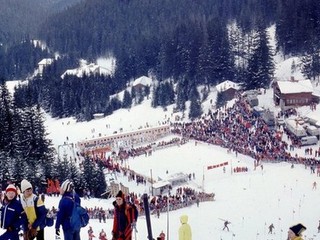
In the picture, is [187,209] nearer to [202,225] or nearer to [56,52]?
[202,225]

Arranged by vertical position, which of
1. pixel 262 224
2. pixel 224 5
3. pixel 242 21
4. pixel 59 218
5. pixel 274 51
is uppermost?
pixel 224 5

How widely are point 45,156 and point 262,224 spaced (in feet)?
73.7

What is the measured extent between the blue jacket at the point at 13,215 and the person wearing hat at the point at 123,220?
5.44ft

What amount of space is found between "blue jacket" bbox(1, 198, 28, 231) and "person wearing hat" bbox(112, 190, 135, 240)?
5.44ft

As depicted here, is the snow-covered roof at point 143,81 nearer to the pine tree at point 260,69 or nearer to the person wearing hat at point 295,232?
the pine tree at point 260,69

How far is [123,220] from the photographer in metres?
8.46

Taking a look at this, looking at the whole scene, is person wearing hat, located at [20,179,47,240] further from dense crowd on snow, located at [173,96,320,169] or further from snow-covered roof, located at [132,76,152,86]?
snow-covered roof, located at [132,76,152,86]

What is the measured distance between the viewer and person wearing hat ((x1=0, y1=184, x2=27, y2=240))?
8.02 meters

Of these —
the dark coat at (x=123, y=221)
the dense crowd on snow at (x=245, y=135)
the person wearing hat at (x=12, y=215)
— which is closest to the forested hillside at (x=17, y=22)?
the dense crowd on snow at (x=245, y=135)

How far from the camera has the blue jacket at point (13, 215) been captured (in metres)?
8.12

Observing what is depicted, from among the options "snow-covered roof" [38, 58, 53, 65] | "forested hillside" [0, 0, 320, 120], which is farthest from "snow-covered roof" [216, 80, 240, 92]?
"snow-covered roof" [38, 58, 53, 65]

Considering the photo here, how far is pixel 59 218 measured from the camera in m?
8.39

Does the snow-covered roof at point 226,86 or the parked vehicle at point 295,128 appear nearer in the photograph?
the parked vehicle at point 295,128

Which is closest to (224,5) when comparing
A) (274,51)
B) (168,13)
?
(168,13)
